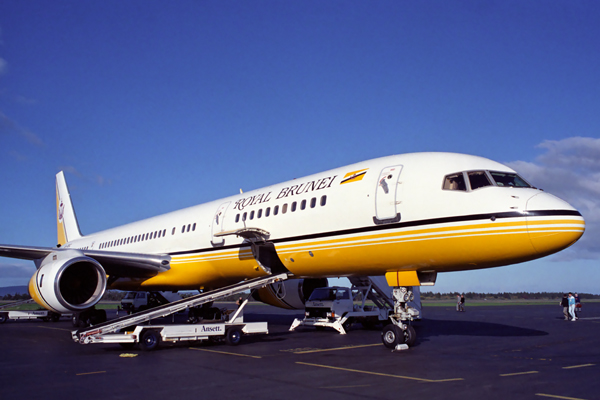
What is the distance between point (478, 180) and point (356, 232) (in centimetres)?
327

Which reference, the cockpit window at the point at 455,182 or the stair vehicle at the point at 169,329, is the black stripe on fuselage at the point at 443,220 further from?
the stair vehicle at the point at 169,329

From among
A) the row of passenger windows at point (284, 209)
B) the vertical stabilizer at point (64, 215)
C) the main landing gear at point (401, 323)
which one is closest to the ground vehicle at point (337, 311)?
the row of passenger windows at point (284, 209)

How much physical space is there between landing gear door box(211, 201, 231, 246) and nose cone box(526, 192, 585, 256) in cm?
1023

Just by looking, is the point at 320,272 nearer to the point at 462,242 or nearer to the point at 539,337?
the point at 462,242

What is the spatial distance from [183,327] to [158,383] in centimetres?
575

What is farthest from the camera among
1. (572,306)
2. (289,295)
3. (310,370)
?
(572,306)

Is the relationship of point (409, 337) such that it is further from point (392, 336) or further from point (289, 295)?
point (289, 295)

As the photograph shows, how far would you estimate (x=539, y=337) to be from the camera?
57.2 ft

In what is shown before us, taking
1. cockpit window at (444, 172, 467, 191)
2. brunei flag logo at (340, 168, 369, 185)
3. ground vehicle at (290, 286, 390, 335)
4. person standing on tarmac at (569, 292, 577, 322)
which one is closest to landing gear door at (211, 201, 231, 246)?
ground vehicle at (290, 286, 390, 335)

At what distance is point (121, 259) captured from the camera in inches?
741

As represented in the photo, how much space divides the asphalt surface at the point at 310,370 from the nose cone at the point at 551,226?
2.54 m

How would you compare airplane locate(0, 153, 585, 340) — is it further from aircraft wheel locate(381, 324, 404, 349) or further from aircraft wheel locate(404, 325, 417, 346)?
aircraft wheel locate(404, 325, 417, 346)

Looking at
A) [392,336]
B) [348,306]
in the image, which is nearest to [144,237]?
[348,306]

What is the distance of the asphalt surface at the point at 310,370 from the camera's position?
26.6 ft
